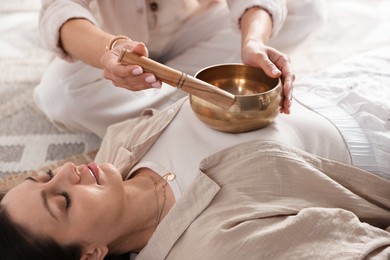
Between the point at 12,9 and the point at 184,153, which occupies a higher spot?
the point at 184,153

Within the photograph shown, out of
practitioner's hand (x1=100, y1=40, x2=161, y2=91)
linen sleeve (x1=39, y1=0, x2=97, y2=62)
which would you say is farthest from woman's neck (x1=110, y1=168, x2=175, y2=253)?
linen sleeve (x1=39, y1=0, x2=97, y2=62)

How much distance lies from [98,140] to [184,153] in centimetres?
77

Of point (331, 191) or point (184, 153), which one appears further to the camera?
point (184, 153)

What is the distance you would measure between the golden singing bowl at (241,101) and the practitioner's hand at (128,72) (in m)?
0.12

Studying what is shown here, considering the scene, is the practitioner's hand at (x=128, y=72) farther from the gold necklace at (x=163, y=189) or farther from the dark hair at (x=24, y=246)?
the dark hair at (x=24, y=246)

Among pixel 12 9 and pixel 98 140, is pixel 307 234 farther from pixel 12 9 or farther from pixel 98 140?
pixel 12 9

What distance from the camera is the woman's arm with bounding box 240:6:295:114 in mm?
1319

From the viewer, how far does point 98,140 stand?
2.05 m

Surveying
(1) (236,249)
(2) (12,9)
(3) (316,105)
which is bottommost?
(2) (12,9)

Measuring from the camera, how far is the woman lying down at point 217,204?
1127 millimetres

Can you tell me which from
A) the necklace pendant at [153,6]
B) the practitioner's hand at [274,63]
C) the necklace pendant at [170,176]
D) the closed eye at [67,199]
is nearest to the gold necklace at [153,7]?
the necklace pendant at [153,6]

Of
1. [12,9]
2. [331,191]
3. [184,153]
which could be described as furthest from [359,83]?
[12,9]

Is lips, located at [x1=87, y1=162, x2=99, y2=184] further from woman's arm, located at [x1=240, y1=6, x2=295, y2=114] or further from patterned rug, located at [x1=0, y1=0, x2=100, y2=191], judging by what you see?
patterned rug, located at [x1=0, y1=0, x2=100, y2=191]

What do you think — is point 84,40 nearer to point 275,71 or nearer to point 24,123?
point 275,71
